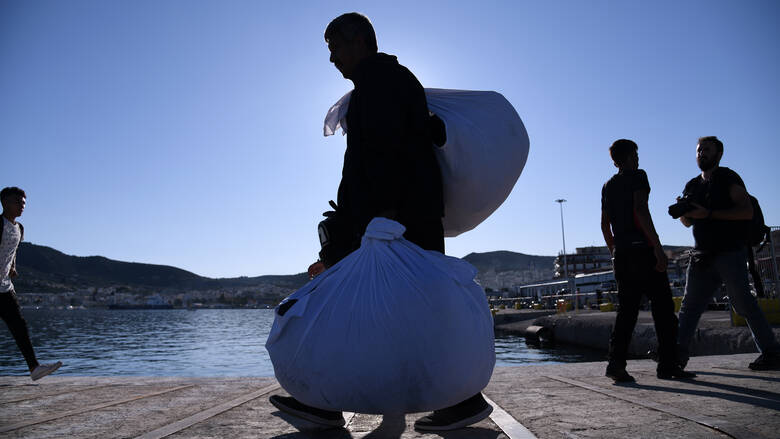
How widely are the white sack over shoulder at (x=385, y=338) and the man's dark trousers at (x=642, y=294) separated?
102 inches

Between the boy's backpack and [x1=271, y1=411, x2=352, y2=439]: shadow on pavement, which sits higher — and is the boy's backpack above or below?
above

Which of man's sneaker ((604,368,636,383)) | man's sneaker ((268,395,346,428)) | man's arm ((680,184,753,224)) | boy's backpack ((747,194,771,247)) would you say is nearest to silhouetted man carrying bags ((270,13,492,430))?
man's sneaker ((268,395,346,428))

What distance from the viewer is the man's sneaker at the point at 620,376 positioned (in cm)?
325

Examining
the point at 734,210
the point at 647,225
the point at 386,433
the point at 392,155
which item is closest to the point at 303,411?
the point at 386,433

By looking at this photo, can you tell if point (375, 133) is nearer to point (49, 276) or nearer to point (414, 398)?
point (414, 398)

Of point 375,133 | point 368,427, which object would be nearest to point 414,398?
point 368,427

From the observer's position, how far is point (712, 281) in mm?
3832

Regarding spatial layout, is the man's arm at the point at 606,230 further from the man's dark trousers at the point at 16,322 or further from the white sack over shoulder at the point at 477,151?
the man's dark trousers at the point at 16,322

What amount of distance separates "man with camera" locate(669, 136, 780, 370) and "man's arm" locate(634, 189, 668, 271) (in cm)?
A: 39

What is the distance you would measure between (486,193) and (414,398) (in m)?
0.86

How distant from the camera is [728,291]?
3.75 metres

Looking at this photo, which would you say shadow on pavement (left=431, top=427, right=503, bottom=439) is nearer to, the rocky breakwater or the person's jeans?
the person's jeans

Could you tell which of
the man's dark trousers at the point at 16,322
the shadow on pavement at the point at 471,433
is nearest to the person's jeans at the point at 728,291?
the shadow on pavement at the point at 471,433

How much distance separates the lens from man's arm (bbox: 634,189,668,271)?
11.6 feet
